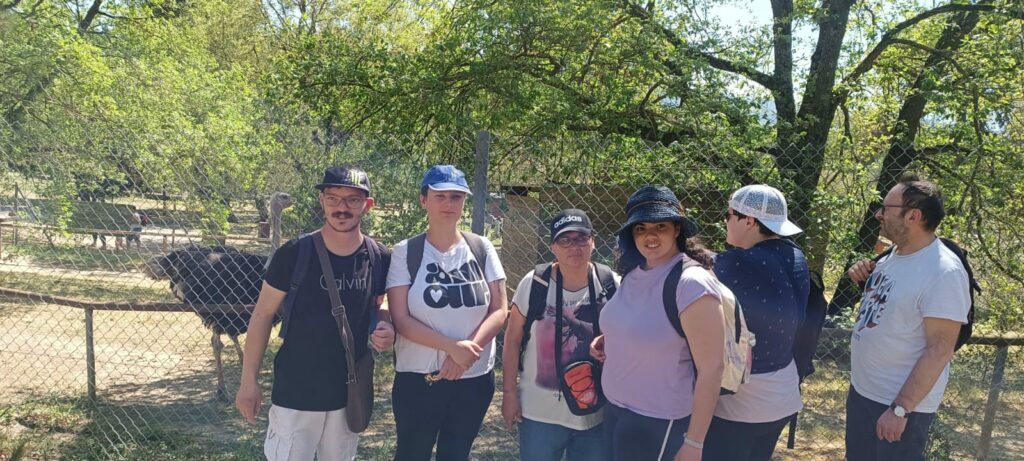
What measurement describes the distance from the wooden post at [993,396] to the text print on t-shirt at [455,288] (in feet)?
10.5

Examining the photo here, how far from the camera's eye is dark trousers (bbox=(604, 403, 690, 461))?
2.43 m

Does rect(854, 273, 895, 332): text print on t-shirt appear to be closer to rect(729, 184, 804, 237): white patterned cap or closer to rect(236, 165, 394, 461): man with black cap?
rect(729, 184, 804, 237): white patterned cap

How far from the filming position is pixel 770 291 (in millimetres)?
2484

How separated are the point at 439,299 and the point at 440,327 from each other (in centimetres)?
12

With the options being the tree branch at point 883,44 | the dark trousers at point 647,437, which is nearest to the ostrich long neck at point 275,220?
the dark trousers at point 647,437

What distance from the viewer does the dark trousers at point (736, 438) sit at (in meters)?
2.60

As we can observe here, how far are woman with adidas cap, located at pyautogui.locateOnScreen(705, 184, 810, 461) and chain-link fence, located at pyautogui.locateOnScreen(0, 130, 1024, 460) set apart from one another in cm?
162

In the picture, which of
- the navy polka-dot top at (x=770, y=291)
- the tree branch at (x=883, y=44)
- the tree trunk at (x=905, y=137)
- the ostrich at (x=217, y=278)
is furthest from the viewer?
the tree branch at (x=883, y=44)

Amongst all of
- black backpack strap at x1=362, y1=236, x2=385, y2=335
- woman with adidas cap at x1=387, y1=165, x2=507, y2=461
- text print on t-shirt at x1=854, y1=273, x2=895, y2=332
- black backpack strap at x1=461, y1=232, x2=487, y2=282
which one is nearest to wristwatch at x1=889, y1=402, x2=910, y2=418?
text print on t-shirt at x1=854, y1=273, x2=895, y2=332

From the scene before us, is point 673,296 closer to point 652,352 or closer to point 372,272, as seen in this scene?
point 652,352

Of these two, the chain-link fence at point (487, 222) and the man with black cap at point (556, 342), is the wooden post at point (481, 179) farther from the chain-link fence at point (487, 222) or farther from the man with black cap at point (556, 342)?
the man with black cap at point (556, 342)

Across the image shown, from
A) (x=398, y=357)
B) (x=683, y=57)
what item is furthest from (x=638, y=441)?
(x=683, y=57)

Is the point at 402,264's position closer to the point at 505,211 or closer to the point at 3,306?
the point at 505,211

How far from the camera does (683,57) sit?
273 inches
